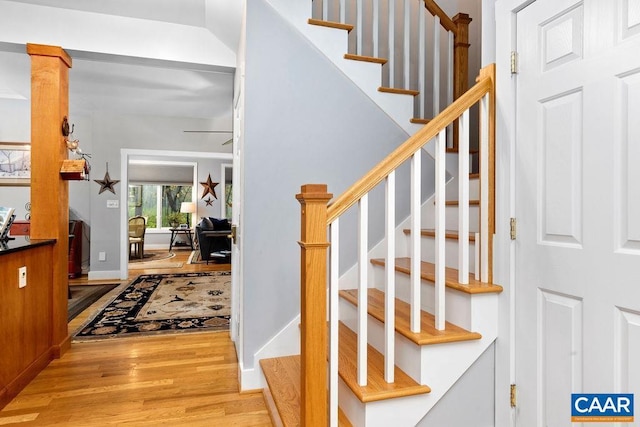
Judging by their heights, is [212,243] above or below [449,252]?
below

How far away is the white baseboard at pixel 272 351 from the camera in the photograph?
7.54ft

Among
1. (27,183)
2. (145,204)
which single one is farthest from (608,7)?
(145,204)

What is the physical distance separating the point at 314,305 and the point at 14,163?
258 inches

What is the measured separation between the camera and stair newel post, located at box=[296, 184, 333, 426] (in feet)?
4.55

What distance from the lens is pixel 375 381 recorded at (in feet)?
5.18

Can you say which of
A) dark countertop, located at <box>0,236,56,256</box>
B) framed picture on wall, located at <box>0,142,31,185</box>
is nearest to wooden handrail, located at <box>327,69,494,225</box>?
dark countertop, located at <box>0,236,56,256</box>

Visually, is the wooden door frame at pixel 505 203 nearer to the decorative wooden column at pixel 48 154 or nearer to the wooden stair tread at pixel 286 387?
the wooden stair tread at pixel 286 387

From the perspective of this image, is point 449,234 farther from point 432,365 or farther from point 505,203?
point 432,365

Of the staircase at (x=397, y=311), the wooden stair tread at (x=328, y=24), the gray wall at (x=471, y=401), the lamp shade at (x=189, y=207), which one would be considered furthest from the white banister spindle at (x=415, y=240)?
the lamp shade at (x=189, y=207)

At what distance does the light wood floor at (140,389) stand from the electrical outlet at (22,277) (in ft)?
2.13

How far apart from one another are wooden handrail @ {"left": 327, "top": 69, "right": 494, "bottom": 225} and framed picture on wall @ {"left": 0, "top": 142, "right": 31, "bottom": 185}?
6.33 m

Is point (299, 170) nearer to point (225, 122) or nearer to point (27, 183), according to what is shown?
point (225, 122)

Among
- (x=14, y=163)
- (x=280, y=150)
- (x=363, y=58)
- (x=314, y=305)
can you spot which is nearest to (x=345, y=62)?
(x=363, y=58)

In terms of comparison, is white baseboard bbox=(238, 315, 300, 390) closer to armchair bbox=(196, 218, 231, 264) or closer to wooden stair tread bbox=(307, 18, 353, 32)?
wooden stair tread bbox=(307, 18, 353, 32)
